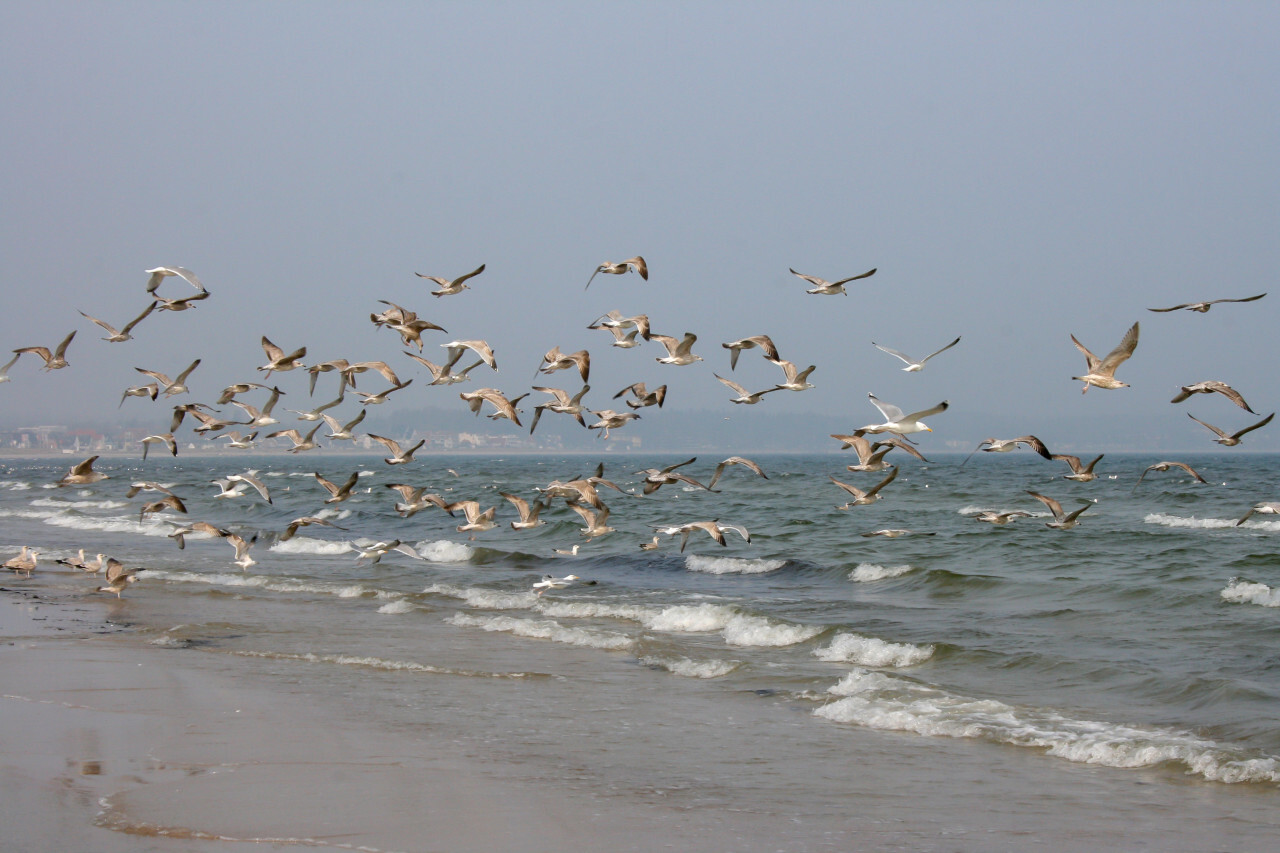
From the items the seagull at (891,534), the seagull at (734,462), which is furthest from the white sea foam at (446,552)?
the seagull at (734,462)

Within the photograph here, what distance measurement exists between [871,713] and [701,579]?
13.3 m

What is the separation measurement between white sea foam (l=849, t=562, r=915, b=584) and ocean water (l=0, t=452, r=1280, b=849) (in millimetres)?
77

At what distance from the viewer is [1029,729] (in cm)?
1144

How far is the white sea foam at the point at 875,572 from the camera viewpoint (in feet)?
79.6

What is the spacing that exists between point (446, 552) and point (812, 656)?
55.5 feet

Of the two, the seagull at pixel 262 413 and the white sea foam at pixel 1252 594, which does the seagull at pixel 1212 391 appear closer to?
the white sea foam at pixel 1252 594

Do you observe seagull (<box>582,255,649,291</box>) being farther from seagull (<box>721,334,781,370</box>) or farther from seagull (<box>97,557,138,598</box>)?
seagull (<box>97,557,138,598</box>)

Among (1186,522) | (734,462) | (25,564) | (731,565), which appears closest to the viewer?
(734,462)

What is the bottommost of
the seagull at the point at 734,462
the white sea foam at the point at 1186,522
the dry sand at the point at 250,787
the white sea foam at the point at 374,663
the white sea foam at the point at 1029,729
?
the white sea foam at the point at 1186,522

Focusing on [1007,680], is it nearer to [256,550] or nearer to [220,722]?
[220,722]

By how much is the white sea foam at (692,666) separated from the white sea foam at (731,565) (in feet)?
36.0

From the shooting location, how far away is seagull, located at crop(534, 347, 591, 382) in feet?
54.4

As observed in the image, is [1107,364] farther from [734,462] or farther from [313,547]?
[313,547]

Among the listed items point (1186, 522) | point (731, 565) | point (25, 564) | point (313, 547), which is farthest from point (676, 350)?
point (1186, 522)
